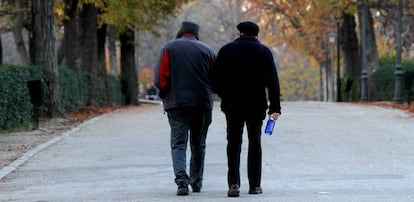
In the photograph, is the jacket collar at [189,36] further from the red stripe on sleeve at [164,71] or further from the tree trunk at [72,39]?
the tree trunk at [72,39]

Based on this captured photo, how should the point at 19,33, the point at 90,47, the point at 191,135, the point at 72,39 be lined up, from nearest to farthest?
the point at 191,135, the point at 72,39, the point at 90,47, the point at 19,33

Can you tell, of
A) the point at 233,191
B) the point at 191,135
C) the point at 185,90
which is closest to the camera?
the point at 233,191

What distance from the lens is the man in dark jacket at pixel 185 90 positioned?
33.1 feet

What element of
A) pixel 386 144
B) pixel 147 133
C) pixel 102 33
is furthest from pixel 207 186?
pixel 102 33

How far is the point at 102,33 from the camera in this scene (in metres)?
40.6

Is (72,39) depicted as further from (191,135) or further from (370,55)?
(191,135)

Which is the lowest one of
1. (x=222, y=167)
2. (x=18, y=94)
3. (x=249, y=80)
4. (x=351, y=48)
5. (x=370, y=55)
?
(x=222, y=167)

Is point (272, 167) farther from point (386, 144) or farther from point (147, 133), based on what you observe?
point (147, 133)

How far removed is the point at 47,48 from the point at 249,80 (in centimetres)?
1783

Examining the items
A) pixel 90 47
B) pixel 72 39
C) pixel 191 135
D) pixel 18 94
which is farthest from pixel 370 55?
pixel 191 135

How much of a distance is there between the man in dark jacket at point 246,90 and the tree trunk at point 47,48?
1733 cm

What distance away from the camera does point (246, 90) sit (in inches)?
381

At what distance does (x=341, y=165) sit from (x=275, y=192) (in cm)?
315

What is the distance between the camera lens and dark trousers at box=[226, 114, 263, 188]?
31.9 ft
